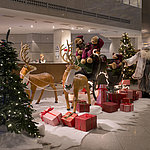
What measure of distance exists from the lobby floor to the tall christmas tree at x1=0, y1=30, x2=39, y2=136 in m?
0.82

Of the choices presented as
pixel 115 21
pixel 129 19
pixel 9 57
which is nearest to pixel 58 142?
pixel 9 57

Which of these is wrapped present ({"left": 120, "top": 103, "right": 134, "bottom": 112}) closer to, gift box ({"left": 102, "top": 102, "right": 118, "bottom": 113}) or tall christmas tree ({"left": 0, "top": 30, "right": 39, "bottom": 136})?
gift box ({"left": 102, "top": 102, "right": 118, "bottom": 113})

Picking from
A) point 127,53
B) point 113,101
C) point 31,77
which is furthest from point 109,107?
point 127,53

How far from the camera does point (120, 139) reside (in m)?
2.97

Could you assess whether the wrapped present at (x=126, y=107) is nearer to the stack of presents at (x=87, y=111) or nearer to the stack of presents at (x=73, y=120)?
the stack of presents at (x=87, y=111)

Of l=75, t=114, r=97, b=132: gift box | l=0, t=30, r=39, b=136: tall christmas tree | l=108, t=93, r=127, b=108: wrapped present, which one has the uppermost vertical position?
l=0, t=30, r=39, b=136: tall christmas tree

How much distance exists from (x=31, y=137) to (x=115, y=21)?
9.29 metres

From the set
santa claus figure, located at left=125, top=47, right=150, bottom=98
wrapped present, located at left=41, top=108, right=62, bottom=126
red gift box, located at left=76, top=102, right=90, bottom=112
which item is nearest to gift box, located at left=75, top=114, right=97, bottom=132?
wrapped present, located at left=41, top=108, right=62, bottom=126

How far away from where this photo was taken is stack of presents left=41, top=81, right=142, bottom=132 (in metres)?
3.35

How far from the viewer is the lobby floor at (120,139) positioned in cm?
271

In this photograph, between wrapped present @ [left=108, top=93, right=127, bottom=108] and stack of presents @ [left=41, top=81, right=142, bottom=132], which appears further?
wrapped present @ [left=108, top=93, right=127, bottom=108]

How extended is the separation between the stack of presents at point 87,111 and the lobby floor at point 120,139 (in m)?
0.22

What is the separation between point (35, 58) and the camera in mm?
14719

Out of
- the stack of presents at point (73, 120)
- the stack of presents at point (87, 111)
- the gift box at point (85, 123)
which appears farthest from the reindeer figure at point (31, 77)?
the gift box at point (85, 123)
